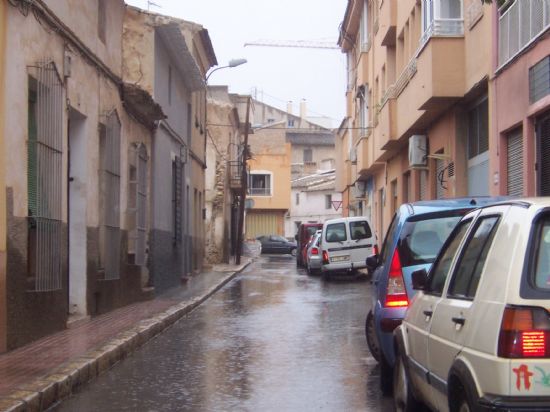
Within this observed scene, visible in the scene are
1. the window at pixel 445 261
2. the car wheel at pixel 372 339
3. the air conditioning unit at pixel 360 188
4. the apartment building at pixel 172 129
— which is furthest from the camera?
the air conditioning unit at pixel 360 188

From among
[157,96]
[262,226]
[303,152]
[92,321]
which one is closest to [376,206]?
[157,96]

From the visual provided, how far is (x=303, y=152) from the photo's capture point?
277 ft

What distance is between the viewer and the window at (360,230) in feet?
84.0

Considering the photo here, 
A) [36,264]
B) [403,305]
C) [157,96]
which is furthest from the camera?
[157,96]

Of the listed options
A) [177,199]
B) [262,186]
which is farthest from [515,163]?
[262,186]

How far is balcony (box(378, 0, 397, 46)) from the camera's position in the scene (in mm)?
23562

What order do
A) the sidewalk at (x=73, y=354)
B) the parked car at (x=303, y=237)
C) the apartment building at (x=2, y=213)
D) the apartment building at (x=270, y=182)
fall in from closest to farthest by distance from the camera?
the sidewalk at (x=73, y=354) → the apartment building at (x=2, y=213) → the parked car at (x=303, y=237) → the apartment building at (x=270, y=182)

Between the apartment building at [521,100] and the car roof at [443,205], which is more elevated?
the apartment building at [521,100]

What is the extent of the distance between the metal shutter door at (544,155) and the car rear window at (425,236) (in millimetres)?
4760

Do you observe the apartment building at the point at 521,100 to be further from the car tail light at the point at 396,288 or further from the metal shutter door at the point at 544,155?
the car tail light at the point at 396,288

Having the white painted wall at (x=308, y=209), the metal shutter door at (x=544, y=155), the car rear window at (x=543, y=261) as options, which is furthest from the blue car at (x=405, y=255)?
the white painted wall at (x=308, y=209)

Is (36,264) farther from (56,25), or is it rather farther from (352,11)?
(352,11)

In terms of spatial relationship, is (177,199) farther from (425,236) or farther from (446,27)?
(425,236)

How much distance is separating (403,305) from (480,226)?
9.32 feet
